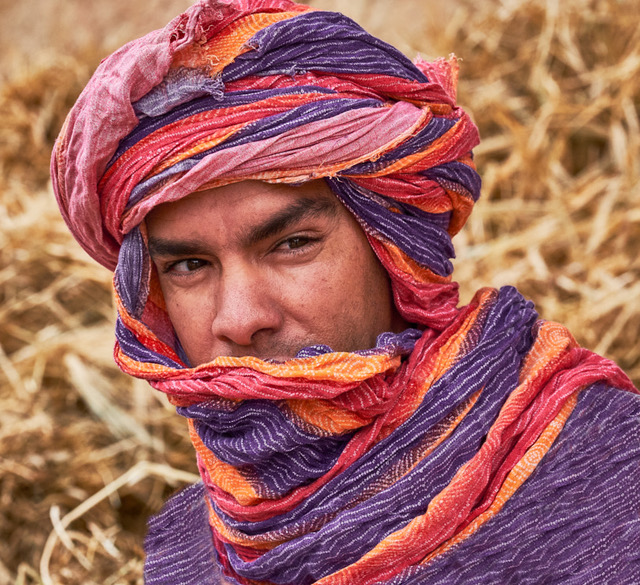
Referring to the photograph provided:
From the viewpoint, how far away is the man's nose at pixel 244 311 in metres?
1.82

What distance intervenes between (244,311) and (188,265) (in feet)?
0.72

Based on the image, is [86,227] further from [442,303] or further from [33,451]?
[33,451]

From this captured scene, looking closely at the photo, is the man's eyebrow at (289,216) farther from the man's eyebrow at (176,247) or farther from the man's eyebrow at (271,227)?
the man's eyebrow at (176,247)

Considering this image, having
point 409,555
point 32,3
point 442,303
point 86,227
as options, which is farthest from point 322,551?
point 32,3

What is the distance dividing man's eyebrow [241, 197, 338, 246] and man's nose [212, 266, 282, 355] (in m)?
0.07

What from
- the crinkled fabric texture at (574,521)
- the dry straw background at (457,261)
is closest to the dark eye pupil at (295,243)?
the crinkled fabric texture at (574,521)

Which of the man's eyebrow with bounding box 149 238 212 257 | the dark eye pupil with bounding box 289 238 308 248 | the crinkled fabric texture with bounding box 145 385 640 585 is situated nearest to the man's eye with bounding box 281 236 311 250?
the dark eye pupil with bounding box 289 238 308 248

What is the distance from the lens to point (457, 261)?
13.9 ft

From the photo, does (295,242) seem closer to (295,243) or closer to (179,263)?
(295,243)

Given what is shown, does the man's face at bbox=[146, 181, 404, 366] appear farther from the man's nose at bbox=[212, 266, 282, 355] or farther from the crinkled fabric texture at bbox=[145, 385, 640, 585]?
the crinkled fabric texture at bbox=[145, 385, 640, 585]

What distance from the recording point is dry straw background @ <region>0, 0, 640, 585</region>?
335 cm

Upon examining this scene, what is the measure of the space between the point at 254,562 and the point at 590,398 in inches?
30.5

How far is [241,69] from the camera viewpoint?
1855 mm

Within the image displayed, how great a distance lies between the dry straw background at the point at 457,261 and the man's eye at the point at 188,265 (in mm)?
1207
